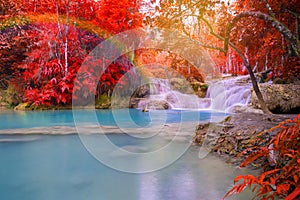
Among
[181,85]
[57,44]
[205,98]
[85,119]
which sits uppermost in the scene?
[57,44]

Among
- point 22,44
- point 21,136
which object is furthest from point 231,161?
point 22,44

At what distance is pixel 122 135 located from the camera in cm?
581

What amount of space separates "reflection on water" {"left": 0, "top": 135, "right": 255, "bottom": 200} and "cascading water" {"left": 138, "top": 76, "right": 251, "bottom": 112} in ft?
20.7

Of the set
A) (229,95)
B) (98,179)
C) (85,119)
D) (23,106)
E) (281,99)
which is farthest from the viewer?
(23,106)

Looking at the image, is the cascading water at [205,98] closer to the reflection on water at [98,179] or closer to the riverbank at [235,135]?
the riverbank at [235,135]

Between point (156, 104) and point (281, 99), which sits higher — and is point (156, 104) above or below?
below

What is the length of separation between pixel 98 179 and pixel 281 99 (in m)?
5.41

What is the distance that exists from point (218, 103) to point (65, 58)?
7.19 m

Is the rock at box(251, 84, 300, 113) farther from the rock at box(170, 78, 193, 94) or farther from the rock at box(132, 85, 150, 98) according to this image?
the rock at box(132, 85, 150, 98)

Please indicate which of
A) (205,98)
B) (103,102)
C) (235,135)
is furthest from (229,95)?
(235,135)

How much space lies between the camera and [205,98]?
1211cm

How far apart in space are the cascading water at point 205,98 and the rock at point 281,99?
2291mm

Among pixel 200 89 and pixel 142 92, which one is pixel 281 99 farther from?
pixel 142 92

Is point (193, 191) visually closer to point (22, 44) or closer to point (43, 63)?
point (43, 63)
